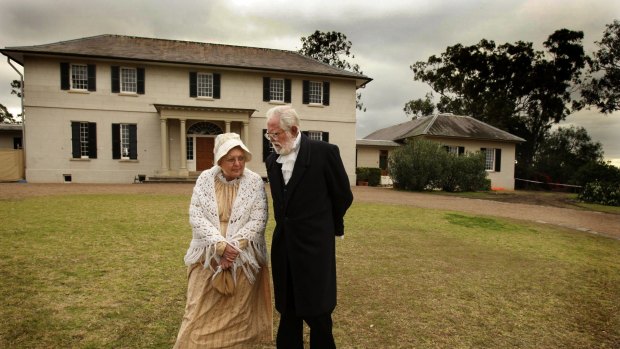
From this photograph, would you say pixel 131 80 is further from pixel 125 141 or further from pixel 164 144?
pixel 164 144

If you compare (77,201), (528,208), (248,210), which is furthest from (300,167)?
(528,208)

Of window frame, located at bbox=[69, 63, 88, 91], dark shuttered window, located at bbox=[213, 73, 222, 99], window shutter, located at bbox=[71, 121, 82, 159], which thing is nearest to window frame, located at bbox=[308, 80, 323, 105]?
dark shuttered window, located at bbox=[213, 73, 222, 99]

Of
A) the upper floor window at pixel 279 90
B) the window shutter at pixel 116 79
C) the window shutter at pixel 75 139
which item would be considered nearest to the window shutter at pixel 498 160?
the upper floor window at pixel 279 90

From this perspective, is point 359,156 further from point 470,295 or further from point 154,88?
point 470,295

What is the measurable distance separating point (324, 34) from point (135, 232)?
1260 inches

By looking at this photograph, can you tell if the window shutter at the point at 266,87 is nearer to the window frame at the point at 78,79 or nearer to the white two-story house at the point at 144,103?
the white two-story house at the point at 144,103

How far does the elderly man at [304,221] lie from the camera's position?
2479 millimetres

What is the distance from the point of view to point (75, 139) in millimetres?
19625

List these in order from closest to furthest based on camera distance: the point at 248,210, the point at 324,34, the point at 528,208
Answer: the point at 248,210, the point at 528,208, the point at 324,34

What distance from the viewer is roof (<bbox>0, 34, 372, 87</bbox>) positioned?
63.3 feet

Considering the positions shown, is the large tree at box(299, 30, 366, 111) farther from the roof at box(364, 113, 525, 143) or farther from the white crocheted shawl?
the white crocheted shawl

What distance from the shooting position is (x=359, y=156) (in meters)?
28.1

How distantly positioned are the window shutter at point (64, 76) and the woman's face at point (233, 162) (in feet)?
68.9

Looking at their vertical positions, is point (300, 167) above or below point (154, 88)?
below
